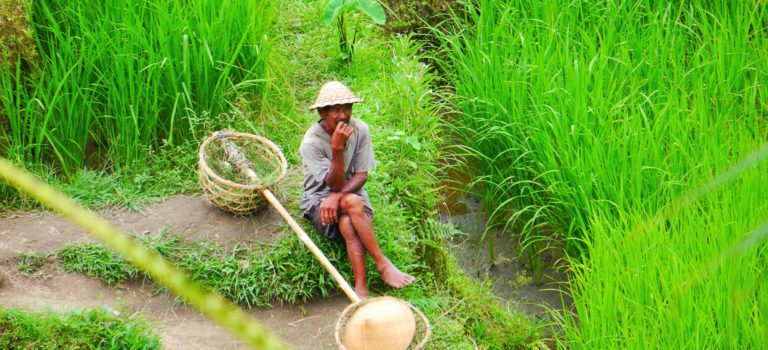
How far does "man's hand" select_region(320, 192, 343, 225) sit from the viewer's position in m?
3.63

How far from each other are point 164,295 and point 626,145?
7.43 ft

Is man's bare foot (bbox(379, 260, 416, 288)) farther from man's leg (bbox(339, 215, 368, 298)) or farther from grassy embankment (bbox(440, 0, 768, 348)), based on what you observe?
grassy embankment (bbox(440, 0, 768, 348))

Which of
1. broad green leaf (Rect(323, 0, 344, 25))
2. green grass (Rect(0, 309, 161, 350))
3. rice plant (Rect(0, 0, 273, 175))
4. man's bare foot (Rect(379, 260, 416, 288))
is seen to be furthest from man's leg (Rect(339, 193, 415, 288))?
broad green leaf (Rect(323, 0, 344, 25))

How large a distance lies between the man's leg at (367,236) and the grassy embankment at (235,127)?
183 mm

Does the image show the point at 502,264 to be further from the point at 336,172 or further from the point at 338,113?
the point at 338,113

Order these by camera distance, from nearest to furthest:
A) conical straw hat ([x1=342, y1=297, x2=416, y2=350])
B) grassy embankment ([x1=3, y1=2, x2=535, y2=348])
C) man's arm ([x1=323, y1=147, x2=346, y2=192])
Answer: conical straw hat ([x1=342, y1=297, x2=416, y2=350]), man's arm ([x1=323, y1=147, x2=346, y2=192]), grassy embankment ([x1=3, y1=2, x2=535, y2=348])

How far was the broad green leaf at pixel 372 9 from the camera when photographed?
504 centimetres

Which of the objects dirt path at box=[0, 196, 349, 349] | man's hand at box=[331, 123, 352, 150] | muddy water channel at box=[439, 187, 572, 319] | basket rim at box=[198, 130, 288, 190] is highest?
man's hand at box=[331, 123, 352, 150]

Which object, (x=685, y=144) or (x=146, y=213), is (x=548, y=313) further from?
(x=146, y=213)

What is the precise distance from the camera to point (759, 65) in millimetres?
4707

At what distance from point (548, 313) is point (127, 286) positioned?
6.90 feet

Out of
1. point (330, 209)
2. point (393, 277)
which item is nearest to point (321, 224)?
point (330, 209)

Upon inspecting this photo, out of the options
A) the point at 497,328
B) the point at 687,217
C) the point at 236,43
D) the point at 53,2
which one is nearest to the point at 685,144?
the point at 687,217

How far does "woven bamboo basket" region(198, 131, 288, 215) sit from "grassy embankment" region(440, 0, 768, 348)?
1248mm
